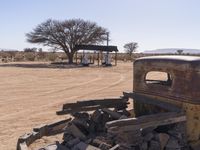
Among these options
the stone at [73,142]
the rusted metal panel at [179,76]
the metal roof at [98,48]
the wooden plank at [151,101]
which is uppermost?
the metal roof at [98,48]

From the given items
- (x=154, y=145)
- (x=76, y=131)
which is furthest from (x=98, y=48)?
(x=154, y=145)

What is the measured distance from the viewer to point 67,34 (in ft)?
156

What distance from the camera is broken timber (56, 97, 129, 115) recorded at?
8039mm

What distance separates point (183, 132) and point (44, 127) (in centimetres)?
357

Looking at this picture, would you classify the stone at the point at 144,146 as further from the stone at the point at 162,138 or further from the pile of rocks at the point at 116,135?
the stone at the point at 162,138

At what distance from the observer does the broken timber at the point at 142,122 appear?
583cm

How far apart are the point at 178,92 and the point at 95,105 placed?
2.15 meters

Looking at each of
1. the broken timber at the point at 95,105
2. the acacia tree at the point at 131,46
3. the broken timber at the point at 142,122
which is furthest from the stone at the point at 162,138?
the acacia tree at the point at 131,46

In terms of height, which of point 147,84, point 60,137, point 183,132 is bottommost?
point 60,137

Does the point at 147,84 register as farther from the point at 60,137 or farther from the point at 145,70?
the point at 60,137

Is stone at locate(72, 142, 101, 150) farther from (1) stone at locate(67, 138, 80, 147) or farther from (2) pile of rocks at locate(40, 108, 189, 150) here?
(1) stone at locate(67, 138, 80, 147)

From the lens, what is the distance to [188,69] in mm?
6664

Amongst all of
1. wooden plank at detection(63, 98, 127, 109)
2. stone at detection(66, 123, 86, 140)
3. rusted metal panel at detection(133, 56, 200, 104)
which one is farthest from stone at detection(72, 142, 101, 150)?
rusted metal panel at detection(133, 56, 200, 104)

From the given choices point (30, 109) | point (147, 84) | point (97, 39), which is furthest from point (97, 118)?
point (97, 39)
